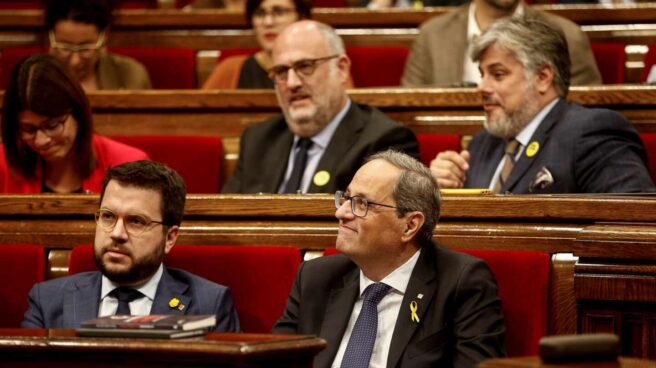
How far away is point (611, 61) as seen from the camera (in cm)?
221

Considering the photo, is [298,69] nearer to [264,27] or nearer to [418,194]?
[264,27]

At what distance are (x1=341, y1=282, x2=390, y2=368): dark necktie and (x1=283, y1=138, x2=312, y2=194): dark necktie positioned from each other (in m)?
0.51

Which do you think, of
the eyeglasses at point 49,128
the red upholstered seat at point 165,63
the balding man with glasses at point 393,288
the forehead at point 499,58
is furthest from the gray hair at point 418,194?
the red upholstered seat at point 165,63

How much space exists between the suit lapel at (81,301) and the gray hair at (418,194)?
0.38 metres

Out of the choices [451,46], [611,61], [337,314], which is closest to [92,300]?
[337,314]

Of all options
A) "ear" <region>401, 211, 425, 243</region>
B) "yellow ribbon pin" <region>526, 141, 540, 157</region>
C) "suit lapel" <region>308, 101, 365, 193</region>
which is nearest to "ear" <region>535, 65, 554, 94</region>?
"yellow ribbon pin" <region>526, 141, 540, 157</region>

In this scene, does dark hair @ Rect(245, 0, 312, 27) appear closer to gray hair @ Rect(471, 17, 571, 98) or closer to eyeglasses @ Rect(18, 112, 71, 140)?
gray hair @ Rect(471, 17, 571, 98)

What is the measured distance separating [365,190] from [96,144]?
60cm

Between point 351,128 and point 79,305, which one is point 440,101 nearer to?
point 351,128

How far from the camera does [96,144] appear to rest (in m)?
1.75

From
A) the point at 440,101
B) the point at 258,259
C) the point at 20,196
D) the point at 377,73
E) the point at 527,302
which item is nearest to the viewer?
the point at 527,302

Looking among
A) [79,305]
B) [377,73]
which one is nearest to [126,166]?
[79,305]

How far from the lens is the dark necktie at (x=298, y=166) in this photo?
1807mm

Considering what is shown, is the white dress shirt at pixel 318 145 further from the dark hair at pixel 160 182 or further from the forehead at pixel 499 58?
the dark hair at pixel 160 182
